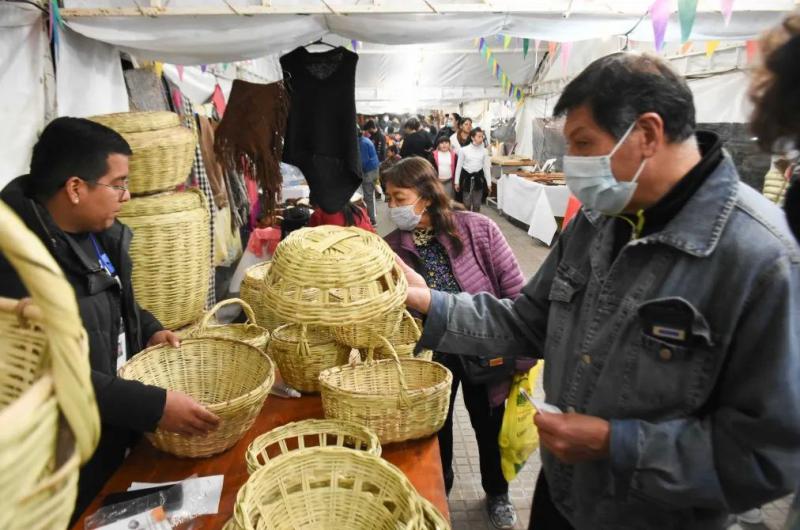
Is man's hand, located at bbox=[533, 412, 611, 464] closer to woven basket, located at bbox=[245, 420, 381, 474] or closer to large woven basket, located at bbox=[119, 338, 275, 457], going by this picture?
woven basket, located at bbox=[245, 420, 381, 474]

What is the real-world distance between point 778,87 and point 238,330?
2121mm

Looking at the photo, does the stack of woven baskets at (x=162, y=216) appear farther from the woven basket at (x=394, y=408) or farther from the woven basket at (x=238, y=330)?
the woven basket at (x=394, y=408)

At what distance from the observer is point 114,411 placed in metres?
1.30

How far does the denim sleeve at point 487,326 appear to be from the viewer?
1.41 meters

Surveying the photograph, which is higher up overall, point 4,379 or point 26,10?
point 26,10

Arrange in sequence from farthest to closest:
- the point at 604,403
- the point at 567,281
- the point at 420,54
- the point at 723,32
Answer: the point at 420,54 → the point at 723,32 → the point at 567,281 → the point at 604,403

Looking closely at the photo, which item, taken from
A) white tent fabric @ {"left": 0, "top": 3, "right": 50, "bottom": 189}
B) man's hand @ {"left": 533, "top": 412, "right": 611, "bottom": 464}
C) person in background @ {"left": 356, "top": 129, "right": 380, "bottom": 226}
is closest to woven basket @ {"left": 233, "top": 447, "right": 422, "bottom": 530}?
man's hand @ {"left": 533, "top": 412, "right": 611, "bottom": 464}

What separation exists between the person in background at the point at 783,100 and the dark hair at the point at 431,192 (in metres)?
1.48

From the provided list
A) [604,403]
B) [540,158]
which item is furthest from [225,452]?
[540,158]

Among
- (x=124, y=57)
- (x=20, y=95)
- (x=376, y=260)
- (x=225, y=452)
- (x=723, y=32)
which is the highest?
(x=723, y=32)

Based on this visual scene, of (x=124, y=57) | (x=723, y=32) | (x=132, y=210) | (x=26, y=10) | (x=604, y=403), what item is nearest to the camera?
(x=604, y=403)

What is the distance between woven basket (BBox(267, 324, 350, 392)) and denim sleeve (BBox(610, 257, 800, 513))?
111cm

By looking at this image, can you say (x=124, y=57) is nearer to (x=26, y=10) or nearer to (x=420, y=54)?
(x=26, y=10)

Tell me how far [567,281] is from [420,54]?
8.53 m
